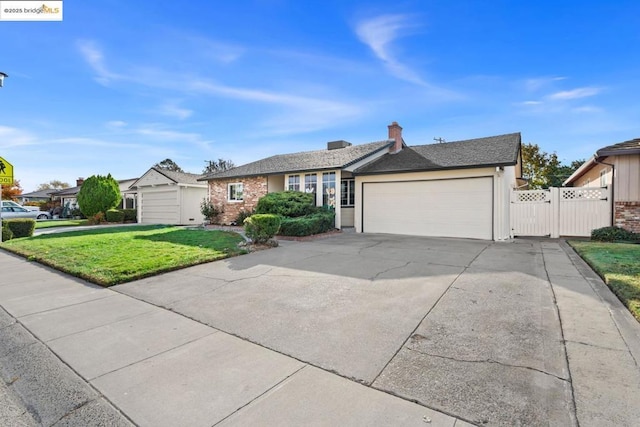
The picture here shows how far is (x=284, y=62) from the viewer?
36.8 ft

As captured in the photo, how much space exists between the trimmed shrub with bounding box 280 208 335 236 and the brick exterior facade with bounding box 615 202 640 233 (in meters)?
10.5

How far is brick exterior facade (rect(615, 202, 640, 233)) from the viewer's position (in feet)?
34.0

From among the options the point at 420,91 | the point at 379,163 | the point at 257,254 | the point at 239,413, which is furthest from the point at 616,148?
the point at 239,413

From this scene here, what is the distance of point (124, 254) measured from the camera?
8.43m

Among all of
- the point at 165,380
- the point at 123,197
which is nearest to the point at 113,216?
the point at 123,197

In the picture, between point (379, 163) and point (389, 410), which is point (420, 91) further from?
point (389, 410)

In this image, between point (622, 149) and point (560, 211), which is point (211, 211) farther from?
point (622, 149)

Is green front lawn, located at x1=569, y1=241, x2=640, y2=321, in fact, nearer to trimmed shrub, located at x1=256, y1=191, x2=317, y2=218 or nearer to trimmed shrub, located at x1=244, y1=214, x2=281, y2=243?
trimmed shrub, located at x1=244, y1=214, x2=281, y2=243

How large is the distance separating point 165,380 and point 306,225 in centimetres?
947

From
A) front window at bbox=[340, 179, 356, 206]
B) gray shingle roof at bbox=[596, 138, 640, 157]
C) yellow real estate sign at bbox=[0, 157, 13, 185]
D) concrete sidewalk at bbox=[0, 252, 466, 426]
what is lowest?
concrete sidewalk at bbox=[0, 252, 466, 426]

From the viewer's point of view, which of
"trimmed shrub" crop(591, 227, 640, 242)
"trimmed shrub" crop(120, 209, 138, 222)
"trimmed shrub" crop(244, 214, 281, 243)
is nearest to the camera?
"trimmed shrub" crop(244, 214, 281, 243)

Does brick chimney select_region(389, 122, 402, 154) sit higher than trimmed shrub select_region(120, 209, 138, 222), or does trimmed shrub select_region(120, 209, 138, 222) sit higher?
brick chimney select_region(389, 122, 402, 154)

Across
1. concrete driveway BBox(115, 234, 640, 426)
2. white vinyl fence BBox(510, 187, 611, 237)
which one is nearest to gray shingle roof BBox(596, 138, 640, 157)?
white vinyl fence BBox(510, 187, 611, 237)

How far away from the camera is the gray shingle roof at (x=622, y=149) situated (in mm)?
10102
